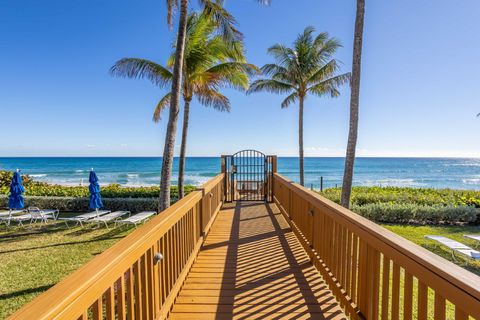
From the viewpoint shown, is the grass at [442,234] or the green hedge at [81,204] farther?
the green hedge at [81,204]

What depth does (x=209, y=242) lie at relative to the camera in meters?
4.41

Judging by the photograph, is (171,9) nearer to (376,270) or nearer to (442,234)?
(376,270)

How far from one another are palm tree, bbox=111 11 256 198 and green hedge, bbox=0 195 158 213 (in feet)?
10.2

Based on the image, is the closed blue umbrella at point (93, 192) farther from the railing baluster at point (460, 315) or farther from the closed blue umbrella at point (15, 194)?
the railing baluster at point (460, 315)

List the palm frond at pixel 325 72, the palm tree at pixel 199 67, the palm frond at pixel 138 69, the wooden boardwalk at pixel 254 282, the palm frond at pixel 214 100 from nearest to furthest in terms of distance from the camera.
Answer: the wooden boardwalk at pixel 254 282, the palm frond at pixel 138 69, the palm tree at pixel 199 67, the palm frond at pixel 214 100, the palm frond at pixel 325 72

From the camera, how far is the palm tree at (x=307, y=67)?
1167cm

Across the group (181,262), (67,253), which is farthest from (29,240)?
(181,262)

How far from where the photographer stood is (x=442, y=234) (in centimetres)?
802

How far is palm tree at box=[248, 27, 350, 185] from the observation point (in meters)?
11.7

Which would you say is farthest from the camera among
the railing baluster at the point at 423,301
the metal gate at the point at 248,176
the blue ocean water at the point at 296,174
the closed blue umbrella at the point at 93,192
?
the blue ocean water at the point at 296,174

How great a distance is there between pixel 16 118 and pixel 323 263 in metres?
42.7

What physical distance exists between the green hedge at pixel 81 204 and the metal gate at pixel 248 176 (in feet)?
13.5

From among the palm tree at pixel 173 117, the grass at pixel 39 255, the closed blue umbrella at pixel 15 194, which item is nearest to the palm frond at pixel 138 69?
the palm tree at pixel 173 117

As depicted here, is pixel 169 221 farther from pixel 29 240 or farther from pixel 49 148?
pixel 49 148
